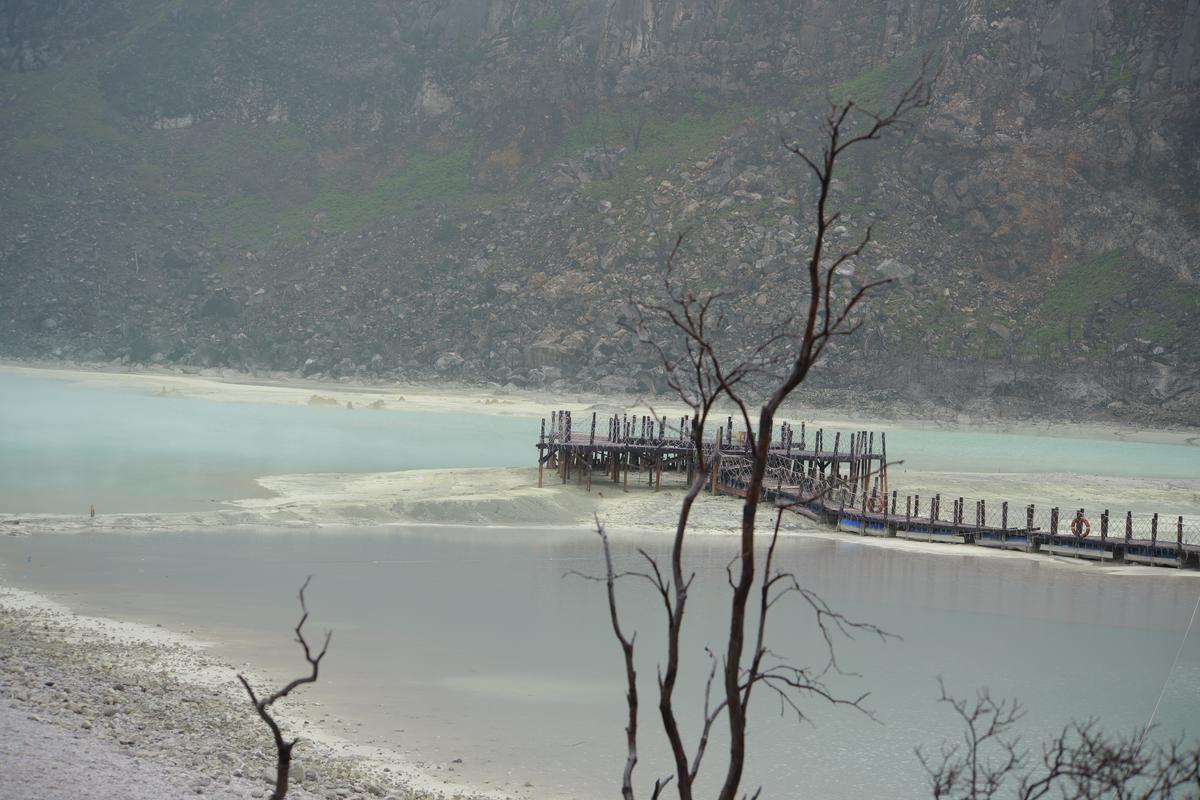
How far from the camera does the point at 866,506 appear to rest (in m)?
36.3

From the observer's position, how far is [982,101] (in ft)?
337

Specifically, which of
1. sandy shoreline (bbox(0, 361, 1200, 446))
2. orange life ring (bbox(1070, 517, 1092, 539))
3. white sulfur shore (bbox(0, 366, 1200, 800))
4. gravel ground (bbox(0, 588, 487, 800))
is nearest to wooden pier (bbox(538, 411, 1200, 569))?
orange life ring (bbox(1070, 517, 1092, 539))

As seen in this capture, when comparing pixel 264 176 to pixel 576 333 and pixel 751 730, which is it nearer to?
pixel 576 333

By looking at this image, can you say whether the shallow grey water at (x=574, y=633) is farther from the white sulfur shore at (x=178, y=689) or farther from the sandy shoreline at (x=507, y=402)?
the sandy shoreline at (x=507, y=402)

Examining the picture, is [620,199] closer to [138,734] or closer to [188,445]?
[188,445]

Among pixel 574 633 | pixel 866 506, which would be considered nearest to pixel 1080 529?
pixel 866 506

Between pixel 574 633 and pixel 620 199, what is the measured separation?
8905 cm

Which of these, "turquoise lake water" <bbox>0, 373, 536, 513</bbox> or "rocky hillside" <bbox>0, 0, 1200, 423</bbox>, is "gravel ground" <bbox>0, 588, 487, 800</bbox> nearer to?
"turquoise lake water" <bbox>0, 373, 536, 513</bbox>

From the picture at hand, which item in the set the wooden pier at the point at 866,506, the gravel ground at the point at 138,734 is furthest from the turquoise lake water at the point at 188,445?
the gravel ground at the point at 138,734

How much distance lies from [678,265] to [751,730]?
81.2 meters

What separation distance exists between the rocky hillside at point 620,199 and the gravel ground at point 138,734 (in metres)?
73.8

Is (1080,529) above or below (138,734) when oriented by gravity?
above

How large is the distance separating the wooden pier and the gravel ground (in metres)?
14.0

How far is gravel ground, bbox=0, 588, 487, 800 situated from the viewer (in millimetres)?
10875
